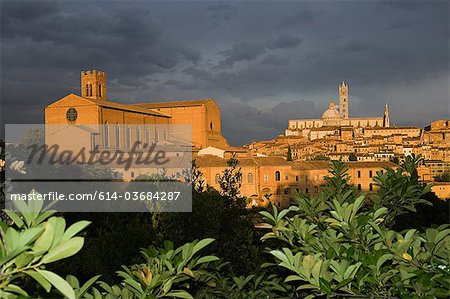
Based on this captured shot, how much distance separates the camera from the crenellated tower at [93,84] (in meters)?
46.4

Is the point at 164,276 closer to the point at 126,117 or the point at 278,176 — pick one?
the point at 278,176

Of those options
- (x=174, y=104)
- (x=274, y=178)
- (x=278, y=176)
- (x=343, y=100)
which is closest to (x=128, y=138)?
(x=174, y=104)

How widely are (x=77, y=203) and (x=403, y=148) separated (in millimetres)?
57227

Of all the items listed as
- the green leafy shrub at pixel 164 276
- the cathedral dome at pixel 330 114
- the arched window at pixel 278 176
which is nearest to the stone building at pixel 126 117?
the arched window at pixel 278 176

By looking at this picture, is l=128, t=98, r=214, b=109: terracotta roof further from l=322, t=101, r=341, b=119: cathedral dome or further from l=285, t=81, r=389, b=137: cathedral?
l=322, t=101, r=341, b=119: cathedral dome

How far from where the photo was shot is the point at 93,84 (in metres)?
46.6

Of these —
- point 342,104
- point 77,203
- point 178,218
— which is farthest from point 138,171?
point 342,104

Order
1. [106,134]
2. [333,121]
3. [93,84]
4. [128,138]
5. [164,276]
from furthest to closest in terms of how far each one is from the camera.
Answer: [333,121] → [93,84] → [128,138] → [106,134] → [164,276]

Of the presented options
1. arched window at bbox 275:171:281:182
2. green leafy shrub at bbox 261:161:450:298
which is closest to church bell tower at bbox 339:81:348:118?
arched window at bbox 275:171:281:182

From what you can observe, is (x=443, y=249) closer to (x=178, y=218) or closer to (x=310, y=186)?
(x=178, y=218)

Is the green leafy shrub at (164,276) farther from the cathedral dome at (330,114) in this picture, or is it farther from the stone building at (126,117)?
the cathedral dome at (330,114)

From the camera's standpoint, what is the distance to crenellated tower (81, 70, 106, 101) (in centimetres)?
4641

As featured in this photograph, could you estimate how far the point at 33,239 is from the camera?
847 mm

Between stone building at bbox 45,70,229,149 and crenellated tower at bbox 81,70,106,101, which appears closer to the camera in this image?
stone building at bbox 45,70,229,149
